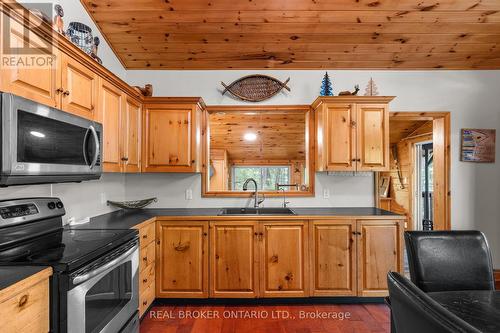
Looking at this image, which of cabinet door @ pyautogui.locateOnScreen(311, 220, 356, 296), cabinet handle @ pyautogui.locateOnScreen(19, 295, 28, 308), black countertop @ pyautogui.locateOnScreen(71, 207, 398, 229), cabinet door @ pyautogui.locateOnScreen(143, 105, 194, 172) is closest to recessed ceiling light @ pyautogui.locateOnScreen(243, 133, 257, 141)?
cabinet door @ pyautogui.locateOnScreen(143, 105, 194, 172)

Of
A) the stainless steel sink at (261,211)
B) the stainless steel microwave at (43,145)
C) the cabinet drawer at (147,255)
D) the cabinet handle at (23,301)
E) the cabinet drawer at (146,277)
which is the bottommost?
the cabinet drawer at (146,277)

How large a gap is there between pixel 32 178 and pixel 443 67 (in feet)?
13.3

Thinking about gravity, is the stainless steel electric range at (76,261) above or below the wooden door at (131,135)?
below

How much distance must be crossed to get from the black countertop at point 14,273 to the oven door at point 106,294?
17 cm

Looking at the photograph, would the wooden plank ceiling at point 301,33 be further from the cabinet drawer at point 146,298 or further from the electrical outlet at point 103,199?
the cabinet drawer at point 146,298

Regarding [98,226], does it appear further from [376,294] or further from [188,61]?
[376,294]

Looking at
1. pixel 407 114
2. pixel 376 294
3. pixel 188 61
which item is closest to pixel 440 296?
pixel 376 294

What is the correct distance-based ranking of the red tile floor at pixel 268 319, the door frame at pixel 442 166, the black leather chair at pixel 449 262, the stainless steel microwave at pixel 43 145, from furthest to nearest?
the door frame at pixel 442 166
the red tile floor at pixel 268 319
the black leather chair at pixel 449 262
the stainless steel microwave at pixel 43 145

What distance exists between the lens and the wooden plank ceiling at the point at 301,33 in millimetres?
2551

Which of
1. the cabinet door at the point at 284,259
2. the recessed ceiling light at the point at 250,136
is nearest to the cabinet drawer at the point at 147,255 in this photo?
the cabinet door at the point at 284,259

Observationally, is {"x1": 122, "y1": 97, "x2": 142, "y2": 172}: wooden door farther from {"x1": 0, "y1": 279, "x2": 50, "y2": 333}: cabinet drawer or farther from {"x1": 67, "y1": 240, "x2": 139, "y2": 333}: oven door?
{"x1": 0, "y1": 279, "x2": 50, "y2": 333}: cabinet drawer

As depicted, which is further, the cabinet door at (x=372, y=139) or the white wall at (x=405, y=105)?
the white wall at (x=405, y=105)

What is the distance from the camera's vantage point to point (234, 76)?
3.29 m

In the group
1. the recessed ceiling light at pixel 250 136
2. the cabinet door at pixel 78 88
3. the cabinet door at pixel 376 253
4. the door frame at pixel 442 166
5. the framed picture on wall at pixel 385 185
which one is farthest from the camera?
the framed picture on wall at pixel 385 185
